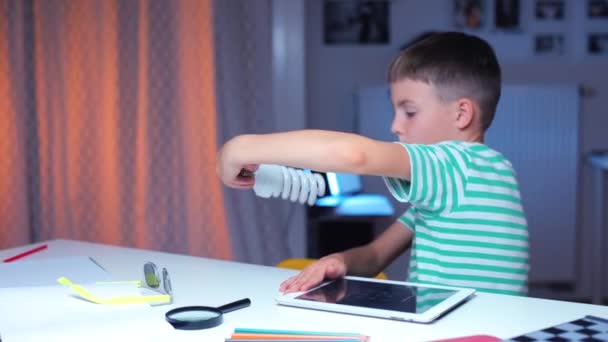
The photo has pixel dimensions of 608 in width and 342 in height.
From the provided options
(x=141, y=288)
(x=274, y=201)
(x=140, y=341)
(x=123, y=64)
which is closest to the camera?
(x=140, y=341)

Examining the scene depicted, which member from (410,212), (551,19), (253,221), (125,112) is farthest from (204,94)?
(551,19)

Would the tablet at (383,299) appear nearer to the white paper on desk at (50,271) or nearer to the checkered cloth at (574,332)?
the checkered cloth at (574,332)

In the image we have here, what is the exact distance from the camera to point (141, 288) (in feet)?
3.34

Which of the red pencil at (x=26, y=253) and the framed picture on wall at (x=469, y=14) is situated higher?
the framed picture on wall at (x=469, y=14)

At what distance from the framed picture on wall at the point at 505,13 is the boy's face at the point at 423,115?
7.61 feet

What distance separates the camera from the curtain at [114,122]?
2.12m

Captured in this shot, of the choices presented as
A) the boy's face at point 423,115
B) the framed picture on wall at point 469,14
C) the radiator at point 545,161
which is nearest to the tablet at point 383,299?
the boy's face at point 423,115

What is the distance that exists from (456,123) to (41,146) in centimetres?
146

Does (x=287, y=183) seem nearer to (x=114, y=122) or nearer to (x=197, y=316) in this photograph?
(x=197, y=316)

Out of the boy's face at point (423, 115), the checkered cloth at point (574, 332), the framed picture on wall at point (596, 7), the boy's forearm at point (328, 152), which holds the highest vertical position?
the framed picture on wall at point (596, 7)

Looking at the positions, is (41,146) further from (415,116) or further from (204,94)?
(415,116)

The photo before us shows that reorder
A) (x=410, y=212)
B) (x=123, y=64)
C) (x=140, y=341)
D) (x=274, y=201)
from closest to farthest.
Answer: (x=140, y=341) → (x=410, y=212) → (x=123, y=64) → (x=274, y=201)

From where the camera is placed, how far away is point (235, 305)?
3.01 feet

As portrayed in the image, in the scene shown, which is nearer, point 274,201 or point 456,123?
point 456,123
